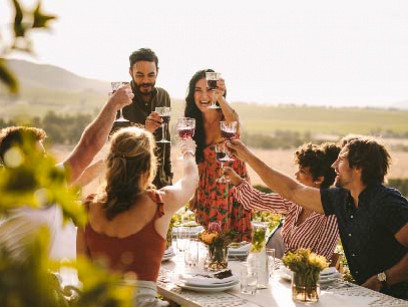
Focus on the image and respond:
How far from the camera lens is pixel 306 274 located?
2354mm

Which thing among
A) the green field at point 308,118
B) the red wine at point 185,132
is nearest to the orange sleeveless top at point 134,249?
the red wine at point 185,132

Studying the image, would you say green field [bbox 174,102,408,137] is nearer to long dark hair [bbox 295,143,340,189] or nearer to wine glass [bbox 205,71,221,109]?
wine glass [bbox 205,71,221,109]

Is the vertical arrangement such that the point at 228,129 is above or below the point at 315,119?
above

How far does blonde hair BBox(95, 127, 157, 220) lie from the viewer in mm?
2352

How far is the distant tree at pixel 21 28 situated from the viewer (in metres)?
0.39

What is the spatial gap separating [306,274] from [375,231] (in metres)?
0.65

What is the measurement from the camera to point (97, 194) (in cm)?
241

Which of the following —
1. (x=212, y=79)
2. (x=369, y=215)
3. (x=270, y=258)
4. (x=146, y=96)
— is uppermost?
(x=212, y=79)

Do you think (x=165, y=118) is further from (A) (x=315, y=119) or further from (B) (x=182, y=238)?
(A) (x=315, y=119)

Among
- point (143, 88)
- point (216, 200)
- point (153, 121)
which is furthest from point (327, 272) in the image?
point (143, 88)

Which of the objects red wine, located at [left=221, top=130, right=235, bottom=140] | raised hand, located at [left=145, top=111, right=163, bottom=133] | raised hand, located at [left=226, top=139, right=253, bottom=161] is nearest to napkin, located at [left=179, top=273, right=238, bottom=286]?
raised hand, located at [left=226, top=139, right=253, bottom=161]

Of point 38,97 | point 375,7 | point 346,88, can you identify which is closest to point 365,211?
point 38,97

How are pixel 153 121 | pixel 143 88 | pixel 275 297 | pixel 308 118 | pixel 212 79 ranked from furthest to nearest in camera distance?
pixel 308 118 < pixel 143 88 < pixel 212 79 < pixel 153 121 < pixel 275 297

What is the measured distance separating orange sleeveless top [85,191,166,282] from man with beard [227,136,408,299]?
968 millimetres
